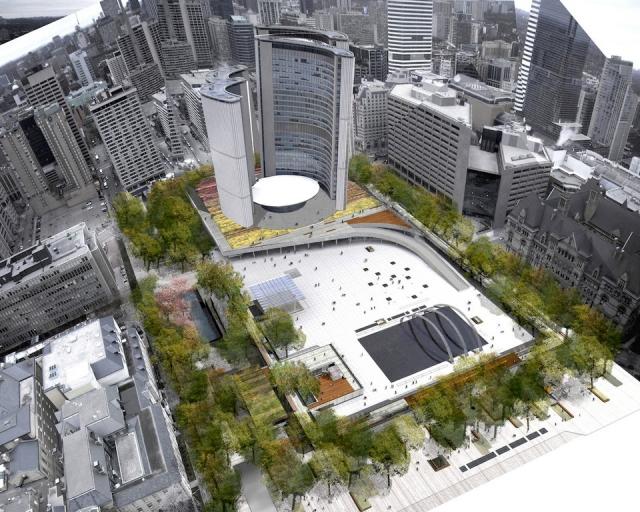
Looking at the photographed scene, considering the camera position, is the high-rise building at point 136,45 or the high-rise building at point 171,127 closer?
the high-rise building at point 171,127

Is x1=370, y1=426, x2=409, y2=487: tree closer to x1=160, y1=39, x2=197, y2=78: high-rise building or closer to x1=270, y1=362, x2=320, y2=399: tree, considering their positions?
x1=270, y1=362, x2=320, y2=399: tree

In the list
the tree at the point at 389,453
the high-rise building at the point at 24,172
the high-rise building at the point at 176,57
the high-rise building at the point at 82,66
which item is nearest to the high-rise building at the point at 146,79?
the high-rise building at the point at 82,66

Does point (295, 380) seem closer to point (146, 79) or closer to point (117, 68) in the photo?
point (146, 79)

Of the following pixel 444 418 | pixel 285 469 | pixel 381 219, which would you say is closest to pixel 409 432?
pixel 444 418

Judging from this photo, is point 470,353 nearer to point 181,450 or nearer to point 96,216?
point 181,450

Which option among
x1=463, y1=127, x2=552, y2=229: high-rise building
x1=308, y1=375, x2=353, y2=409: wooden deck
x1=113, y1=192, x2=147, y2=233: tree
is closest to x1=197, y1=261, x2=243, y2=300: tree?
x1=308, y1=375, x2=353, y2=409: wooden deck

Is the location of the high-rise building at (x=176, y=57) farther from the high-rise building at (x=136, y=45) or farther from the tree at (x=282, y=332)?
the tree at (x=282, y=332)
